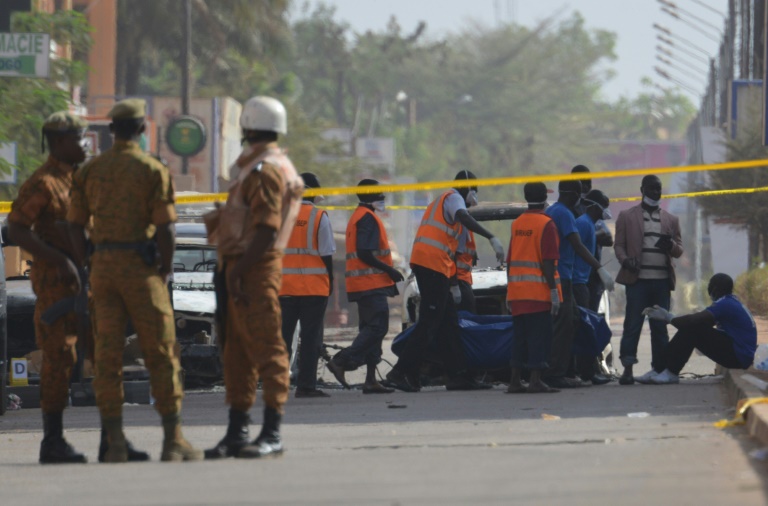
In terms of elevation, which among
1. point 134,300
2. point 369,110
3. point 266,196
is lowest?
point 134,300

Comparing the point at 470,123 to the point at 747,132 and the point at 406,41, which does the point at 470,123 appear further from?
the point at 747,132

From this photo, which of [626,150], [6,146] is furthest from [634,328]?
[626,150]

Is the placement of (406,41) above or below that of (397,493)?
above

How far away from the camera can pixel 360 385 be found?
14648mm

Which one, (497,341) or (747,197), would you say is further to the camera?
(747,197)

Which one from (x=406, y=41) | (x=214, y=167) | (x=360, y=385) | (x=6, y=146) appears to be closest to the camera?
(x=360, y=385)

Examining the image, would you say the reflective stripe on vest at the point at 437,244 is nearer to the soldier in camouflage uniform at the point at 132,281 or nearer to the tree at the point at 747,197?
the soldier in camouflage uniform at the point at 132,281

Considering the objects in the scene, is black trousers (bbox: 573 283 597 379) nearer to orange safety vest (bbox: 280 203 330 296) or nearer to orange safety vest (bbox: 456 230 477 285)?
orange safety vest (bbox: 456 230 477 285)

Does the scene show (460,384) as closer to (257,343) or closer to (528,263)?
(528,263)

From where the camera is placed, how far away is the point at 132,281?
332 inches

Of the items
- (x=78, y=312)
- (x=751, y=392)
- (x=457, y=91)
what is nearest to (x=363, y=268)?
(x=751, y=392)

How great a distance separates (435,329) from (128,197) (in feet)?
18.5

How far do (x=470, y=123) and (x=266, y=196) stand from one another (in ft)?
321

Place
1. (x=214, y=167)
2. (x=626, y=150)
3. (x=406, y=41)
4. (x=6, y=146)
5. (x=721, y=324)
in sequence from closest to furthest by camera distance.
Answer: (x=721, y=324)
(x=6, y=146)
(x=214, y=167)
(x=406, y=41)
(x=626, y=150)
